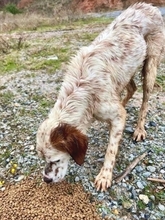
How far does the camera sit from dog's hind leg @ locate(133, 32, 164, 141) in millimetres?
5613

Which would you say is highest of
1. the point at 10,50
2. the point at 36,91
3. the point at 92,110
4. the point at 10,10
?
the point at 92,110

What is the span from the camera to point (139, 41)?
17.0 ft

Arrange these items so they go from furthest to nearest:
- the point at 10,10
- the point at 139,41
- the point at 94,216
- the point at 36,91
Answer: the point at 10,10
the point at 36,91
the point at 139,41
the point at 94,216

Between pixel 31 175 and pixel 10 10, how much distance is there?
2883cm

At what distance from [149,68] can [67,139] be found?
2.58 metres

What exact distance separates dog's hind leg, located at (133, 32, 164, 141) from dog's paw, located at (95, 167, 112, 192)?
3.89 ft

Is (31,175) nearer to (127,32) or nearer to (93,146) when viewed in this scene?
(93,146)

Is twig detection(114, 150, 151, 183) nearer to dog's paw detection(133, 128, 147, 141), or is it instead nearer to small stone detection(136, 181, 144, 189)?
small stone detection(136, 181, 144, 189)

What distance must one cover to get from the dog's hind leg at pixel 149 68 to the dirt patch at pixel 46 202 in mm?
1669

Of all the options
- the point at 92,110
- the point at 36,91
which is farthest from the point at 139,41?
the point at 36,91

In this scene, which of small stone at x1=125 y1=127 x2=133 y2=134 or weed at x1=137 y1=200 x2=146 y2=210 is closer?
weed at x1=137 y1=200 x2=146 y2=210

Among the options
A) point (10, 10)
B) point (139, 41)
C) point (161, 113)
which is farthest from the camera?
point (10, 10)

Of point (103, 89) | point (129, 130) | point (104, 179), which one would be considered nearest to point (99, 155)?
point (104, 179)

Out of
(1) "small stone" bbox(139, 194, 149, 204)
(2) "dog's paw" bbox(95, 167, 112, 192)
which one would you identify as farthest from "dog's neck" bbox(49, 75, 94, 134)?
(1) "small stone" bbox(139, 194, 149, 204)
